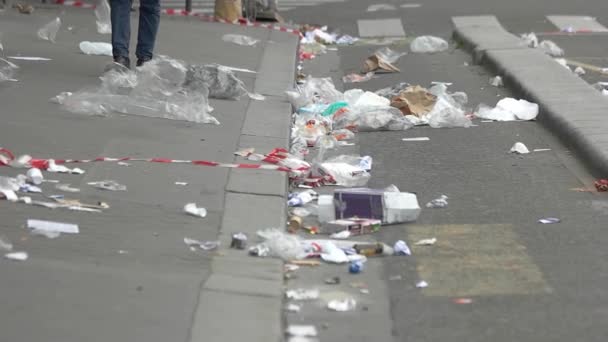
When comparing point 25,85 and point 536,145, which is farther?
point 25,85

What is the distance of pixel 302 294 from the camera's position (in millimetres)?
5184


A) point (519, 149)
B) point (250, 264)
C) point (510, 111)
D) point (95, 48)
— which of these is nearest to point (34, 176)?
point (250, 264)

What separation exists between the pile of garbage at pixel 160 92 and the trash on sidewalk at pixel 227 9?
15.4ft

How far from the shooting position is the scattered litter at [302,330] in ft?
15.5

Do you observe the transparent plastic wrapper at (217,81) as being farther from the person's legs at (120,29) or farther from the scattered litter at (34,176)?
the scattered litter at (34,176)

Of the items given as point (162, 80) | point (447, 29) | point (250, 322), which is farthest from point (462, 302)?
point (447, 29)

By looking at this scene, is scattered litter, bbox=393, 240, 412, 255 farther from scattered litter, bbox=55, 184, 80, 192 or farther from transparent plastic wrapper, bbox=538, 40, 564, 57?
transparent plastic wrapper, bbox=538, 40, 564, 57

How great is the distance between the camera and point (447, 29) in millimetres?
15742

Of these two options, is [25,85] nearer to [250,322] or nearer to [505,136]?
[505,136]

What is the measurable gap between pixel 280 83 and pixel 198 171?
3.68 m

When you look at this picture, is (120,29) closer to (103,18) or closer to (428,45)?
(103,18)

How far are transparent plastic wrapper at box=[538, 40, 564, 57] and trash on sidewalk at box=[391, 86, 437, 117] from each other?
151 inches

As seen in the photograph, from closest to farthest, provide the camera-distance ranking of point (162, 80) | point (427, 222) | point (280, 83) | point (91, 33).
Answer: point (427, 222) → point (162, 80) → point (280, 83) → point (91, 33)

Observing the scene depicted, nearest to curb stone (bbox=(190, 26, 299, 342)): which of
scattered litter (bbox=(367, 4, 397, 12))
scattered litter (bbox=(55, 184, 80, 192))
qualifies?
scattered litter (bbox=(55, 184, 80, 192))
